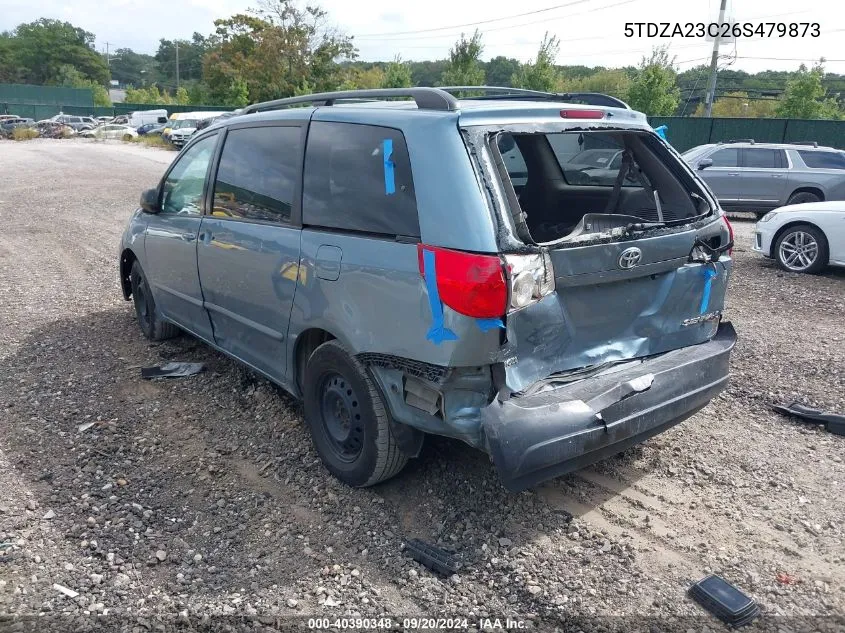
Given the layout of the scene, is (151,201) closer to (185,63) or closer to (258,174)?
(258,174)

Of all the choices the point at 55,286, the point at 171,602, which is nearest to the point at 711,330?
the point at 171,602

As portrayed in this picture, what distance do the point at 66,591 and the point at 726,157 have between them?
15.0 m

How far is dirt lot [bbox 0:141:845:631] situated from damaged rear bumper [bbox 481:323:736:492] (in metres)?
0.45

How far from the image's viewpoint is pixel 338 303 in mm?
3406

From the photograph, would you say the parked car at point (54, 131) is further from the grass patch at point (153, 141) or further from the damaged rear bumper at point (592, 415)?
the damaged rear bumper at point (592, 415)

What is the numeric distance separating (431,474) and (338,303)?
1109mm

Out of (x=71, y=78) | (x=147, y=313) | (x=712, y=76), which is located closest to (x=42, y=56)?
(x=71, y=78)

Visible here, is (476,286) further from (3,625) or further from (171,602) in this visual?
(3,625)

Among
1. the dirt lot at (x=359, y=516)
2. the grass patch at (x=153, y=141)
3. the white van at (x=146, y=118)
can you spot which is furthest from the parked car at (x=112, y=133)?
the dirt lot at (x=359, y=516)

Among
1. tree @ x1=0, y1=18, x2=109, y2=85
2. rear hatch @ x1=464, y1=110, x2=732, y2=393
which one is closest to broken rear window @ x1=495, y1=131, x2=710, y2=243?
rear hatch @ x1=464, y1=110, x2=732, y2=393

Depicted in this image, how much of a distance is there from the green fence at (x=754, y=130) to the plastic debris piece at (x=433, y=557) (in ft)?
76.1

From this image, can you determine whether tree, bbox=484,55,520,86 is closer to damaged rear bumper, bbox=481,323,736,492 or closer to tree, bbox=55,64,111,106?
tree, bbox=55,64,111,106

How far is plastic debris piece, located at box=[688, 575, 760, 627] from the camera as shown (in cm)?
275

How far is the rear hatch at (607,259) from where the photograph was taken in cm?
301
